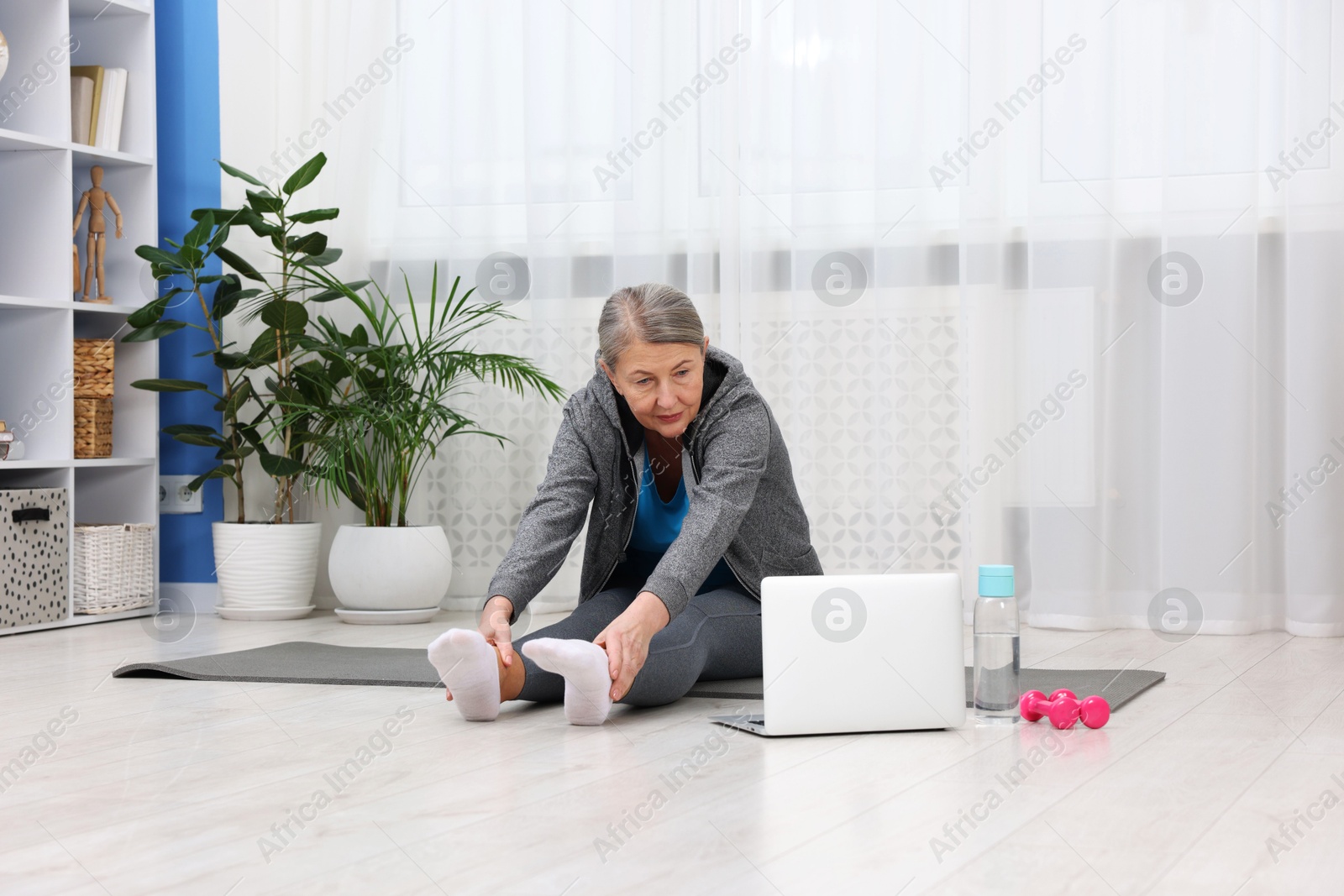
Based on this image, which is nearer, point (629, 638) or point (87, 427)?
point (629, 638)

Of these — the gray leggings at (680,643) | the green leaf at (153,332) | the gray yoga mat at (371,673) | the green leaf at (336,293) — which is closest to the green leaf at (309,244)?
the green leaf at (336,293)

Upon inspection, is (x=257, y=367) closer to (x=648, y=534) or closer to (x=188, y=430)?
(x=188, y=430)

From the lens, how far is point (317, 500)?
3.47 meters

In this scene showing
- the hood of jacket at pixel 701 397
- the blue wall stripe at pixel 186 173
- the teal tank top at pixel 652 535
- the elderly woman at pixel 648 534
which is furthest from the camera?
the blue wall stripe at pixel 186 173

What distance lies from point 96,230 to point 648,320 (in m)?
2.00

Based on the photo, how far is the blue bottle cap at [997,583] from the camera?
5.36 feet

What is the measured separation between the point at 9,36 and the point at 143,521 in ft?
3.96

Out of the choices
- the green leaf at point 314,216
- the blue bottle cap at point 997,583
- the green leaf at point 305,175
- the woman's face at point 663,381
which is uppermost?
the green leaf at point 305,175

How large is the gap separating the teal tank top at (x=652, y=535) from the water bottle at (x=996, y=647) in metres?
0.43

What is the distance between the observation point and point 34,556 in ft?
9.80

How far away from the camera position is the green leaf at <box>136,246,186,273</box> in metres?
3.13

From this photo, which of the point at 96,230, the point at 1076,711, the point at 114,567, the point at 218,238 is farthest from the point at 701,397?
the point at 96,230

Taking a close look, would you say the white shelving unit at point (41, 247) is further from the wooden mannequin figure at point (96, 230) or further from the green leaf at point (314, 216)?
the green leaf at point (314, 216)

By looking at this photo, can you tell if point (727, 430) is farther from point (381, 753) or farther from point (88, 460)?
point (88, 460)
